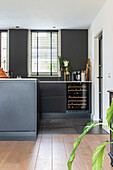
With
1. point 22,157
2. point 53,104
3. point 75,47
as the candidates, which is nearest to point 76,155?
point 22,157

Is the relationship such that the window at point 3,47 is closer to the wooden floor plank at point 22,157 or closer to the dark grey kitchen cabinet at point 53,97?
the dark grey kitchen cabinet at point 53,97

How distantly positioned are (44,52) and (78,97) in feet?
6.30

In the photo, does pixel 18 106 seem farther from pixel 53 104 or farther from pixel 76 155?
pixel 53 104

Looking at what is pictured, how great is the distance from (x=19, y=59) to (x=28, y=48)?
1.46 ft

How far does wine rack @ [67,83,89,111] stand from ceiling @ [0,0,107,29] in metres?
1.76

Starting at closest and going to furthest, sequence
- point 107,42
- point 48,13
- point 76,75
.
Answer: point 107,42 < point 48,13 < point 76,75

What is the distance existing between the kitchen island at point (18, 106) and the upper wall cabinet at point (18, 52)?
3.23 meters

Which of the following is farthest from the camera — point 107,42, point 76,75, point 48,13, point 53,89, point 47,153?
point 76,75

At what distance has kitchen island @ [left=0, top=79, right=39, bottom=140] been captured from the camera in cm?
360

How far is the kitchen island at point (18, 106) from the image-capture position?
11.8 ft

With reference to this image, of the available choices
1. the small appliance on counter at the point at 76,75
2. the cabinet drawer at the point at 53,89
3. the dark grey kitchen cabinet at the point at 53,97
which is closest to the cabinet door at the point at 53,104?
the dark grey kitchen cabinet at the point at 53,97

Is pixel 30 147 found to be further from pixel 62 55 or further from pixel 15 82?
pixel 62 55

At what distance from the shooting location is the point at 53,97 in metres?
6.25

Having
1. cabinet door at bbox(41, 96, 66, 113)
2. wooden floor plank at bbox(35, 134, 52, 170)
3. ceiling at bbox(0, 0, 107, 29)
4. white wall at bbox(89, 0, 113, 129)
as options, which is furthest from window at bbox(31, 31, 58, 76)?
wooden floor plank at bbox(35, 134, 52, 170)
